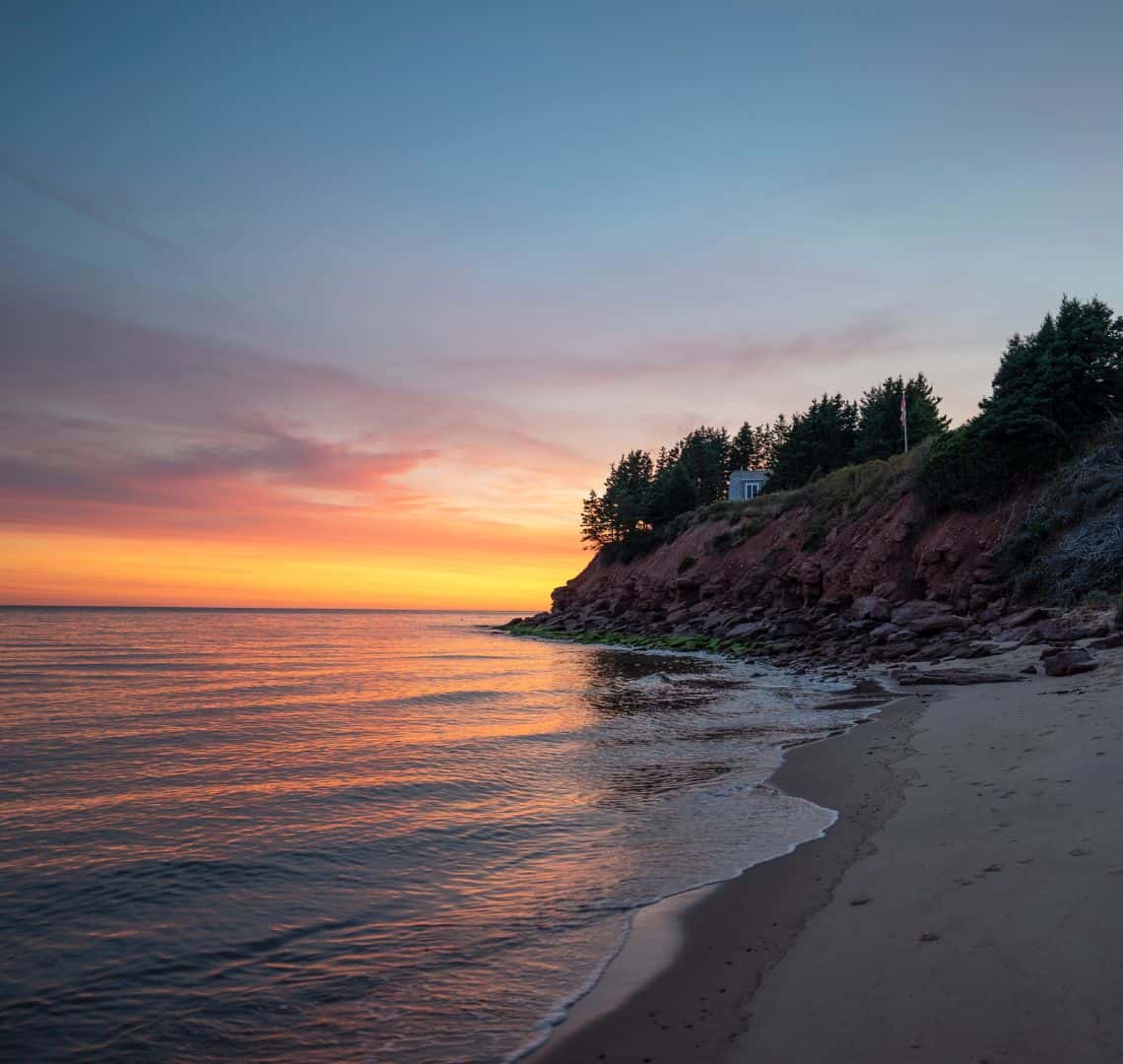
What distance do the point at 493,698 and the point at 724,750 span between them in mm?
10359

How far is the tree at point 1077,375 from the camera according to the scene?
100ft

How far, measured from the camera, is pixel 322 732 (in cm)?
1537

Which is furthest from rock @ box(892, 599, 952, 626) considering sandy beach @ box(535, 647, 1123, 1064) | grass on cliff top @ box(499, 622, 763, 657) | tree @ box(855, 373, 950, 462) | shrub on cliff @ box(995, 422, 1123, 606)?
tree @ box(855, 373, 950, 462)

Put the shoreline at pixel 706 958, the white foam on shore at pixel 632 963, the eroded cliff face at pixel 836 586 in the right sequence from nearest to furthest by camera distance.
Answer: the shoreline at pixel 706 958 < the white foam on shore at pixel 632 963 < the eroded cliff face at pixel 836 586

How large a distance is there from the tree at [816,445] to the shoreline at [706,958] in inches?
2438

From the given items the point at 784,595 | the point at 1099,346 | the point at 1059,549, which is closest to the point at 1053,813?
the point at 1059,549

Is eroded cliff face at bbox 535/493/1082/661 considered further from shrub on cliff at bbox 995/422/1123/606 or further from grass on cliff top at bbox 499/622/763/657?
shrub on cliff at bbox 995/422/1123/606

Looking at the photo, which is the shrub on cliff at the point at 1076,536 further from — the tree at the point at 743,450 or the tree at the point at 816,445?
the tree at the point at 743,450

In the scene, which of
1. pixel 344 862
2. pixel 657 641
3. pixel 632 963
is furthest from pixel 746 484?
pixel 632 963

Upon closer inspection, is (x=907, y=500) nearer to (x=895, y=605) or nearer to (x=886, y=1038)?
(x=895, y=605)

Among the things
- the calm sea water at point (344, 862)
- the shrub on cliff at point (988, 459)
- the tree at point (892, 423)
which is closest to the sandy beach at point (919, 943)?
the calm sea water at point (344, 862)

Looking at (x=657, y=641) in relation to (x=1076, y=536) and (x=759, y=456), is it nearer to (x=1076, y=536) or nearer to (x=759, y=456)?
(x=1076, y=536)

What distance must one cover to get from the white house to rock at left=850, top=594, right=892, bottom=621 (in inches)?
1782

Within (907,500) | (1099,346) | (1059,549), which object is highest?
(1099,346)
